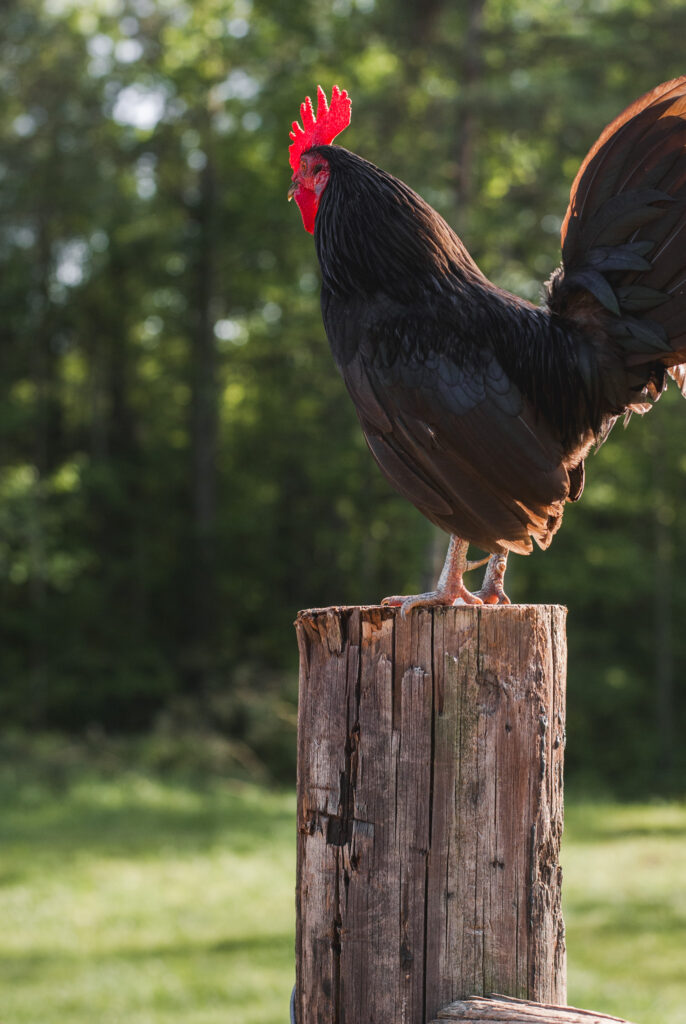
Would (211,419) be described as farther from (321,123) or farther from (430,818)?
(430,818)

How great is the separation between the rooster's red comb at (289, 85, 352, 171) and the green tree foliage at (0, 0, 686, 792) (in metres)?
10.9

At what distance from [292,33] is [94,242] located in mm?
6861

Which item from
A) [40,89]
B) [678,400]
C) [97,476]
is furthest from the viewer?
[97,476]

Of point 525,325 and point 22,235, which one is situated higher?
point 22,235

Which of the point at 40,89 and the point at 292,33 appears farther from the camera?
the point at 40,89

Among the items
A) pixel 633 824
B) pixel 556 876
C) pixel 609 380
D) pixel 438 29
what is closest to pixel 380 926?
pixel 556 876

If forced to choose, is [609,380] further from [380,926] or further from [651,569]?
[651,569]

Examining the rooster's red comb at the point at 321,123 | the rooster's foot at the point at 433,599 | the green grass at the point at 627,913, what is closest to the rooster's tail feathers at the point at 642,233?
the rooster's foot at the point at 433,599

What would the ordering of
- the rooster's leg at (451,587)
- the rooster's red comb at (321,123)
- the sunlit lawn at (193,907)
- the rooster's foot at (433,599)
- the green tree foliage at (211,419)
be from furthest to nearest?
the green tree foliage at (211,419)
the sunlit lawn at (193,907)
the rooster's red comb at (321,123)
the rooster's leg at (451,587)
the rooster's foot at (433,599)

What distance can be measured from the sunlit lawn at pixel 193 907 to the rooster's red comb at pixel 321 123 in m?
4.75

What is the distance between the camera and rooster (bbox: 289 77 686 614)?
112 inches

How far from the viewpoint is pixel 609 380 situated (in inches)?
120

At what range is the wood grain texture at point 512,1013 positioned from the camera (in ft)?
6.11

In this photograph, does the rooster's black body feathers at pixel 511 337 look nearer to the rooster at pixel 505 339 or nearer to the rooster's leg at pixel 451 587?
the rooster at pixel 505 339
